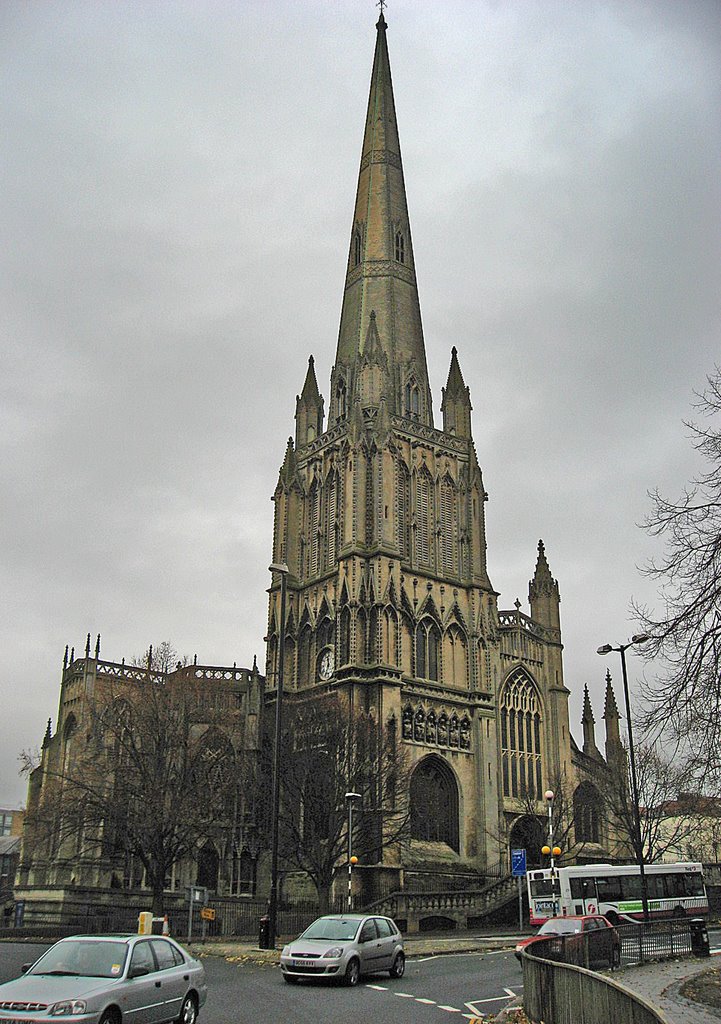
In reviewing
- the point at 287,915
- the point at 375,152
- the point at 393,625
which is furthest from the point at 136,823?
the point at 375,152

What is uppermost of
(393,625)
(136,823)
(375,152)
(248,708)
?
(375,152)

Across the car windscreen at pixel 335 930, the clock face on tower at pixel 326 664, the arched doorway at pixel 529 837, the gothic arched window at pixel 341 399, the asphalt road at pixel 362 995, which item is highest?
the gothic arched window at pixel 341 399

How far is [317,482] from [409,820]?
77.6ft

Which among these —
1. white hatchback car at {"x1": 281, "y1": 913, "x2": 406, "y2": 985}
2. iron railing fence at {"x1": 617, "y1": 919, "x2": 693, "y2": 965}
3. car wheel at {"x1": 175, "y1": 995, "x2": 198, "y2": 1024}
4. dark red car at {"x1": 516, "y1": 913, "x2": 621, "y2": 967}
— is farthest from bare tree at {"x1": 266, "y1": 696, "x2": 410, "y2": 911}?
car wheel at {"x1": 175, "y1": 995, "x2": 198, "y2": 1024}

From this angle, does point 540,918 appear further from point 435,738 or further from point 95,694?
point 95,694

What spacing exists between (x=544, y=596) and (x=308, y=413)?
787 inches

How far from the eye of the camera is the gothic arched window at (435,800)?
57.4 metres

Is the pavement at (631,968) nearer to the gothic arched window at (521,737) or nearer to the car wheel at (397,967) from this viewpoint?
the car wheel at (397,967)

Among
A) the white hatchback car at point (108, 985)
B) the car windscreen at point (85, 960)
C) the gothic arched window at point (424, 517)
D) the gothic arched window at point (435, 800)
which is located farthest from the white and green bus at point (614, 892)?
the car windscreen at point (85, 960)

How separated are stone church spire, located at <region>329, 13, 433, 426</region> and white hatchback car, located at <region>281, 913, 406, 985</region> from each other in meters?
46.6

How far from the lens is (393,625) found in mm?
58781

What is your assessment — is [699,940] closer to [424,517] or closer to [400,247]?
[424,517]

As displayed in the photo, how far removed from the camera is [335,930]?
22141 mm

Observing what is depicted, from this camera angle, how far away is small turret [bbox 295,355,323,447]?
2795 inches
